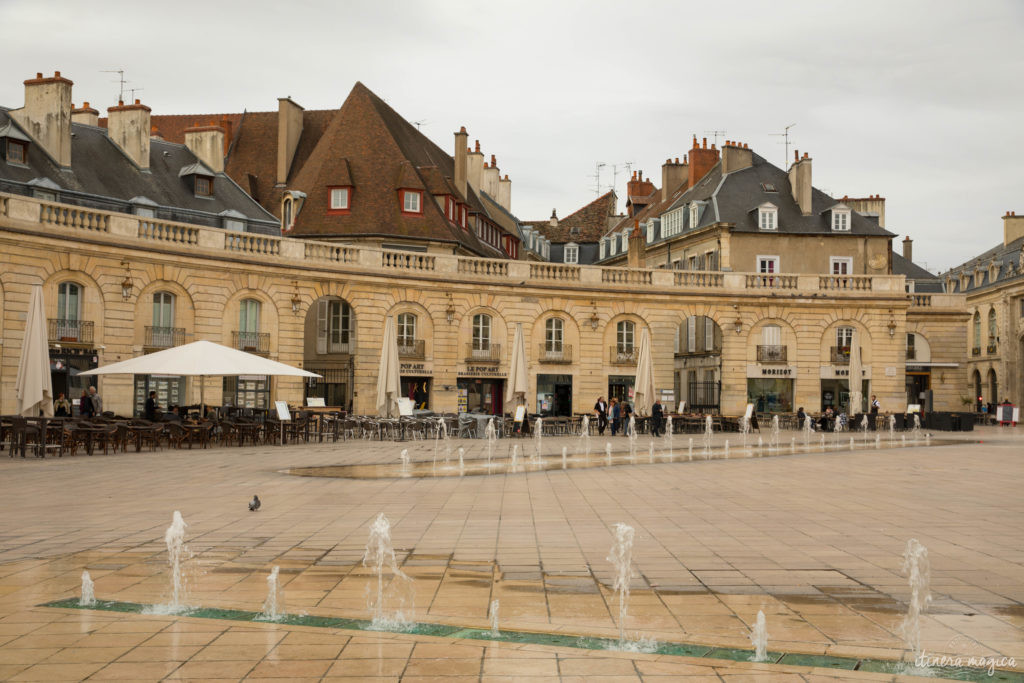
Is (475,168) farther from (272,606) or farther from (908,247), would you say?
(272,606)

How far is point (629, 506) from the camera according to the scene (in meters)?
13.0

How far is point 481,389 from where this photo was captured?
125 feet

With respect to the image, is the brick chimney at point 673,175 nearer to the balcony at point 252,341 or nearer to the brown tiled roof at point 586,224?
the brown tiled roof at point 586,224

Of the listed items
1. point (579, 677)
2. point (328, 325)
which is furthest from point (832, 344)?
point (579, 677)

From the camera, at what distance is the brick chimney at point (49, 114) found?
3322cm

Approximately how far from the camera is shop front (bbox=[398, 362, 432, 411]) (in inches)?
1425

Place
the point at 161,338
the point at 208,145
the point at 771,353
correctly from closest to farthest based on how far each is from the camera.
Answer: the point at 161,338
the point at 771,353
the point at 208,145

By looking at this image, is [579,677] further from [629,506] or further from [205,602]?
[629,506]

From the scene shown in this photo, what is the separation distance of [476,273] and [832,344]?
16196 millimetres

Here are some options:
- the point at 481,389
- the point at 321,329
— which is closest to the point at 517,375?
the point at 481,389

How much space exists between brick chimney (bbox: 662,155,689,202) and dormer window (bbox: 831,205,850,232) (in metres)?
12.9

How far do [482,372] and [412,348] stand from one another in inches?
119

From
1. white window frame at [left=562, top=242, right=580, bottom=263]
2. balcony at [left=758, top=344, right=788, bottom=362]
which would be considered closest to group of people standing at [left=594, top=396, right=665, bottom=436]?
balcony at [left=758, top=344, right=788, bottom=362]

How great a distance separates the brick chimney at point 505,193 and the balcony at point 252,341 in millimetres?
35321
